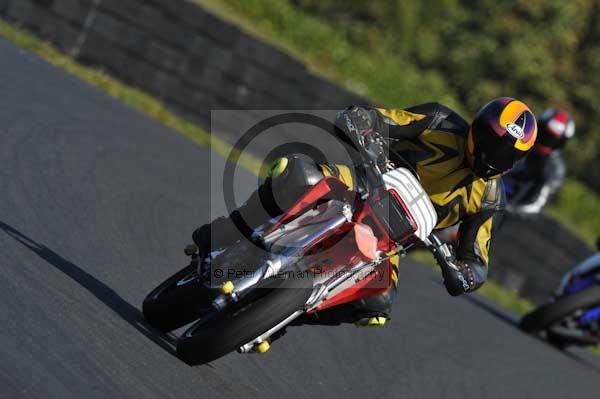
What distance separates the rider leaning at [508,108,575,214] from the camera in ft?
38.9

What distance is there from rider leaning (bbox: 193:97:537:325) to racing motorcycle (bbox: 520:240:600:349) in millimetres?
3796

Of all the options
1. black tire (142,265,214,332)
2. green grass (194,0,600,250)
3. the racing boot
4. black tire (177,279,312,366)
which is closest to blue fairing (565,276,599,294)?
green grass (194,0,600,250)

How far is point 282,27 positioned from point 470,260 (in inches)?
336

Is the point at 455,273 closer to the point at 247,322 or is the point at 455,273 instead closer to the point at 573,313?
the point at 247,322

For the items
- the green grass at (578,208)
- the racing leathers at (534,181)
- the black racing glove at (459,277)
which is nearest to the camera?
the black racing glove at (459,277)

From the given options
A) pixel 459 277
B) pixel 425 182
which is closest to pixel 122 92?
pixel 425 182

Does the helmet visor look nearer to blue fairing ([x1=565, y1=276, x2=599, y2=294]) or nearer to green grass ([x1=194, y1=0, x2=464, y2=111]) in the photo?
blue fairing ([x1=565, y1=276, x2=599, y2=294])

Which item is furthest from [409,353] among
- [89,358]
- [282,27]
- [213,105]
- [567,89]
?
[567,89]

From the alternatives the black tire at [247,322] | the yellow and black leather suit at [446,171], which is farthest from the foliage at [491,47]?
the black tire at [247,322]

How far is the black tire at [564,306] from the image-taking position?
9.86 metres

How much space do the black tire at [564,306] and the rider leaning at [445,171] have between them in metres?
3.78

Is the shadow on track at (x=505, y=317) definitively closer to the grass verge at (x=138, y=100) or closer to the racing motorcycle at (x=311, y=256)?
the grass verge at (x=138, y=100)

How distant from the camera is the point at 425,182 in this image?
6312mm

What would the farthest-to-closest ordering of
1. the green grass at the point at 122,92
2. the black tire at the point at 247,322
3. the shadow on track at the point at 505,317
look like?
the green grass at the point at 122,92 < the shadow on track at the point at 505,317 < the black tire at the point at 247,322
